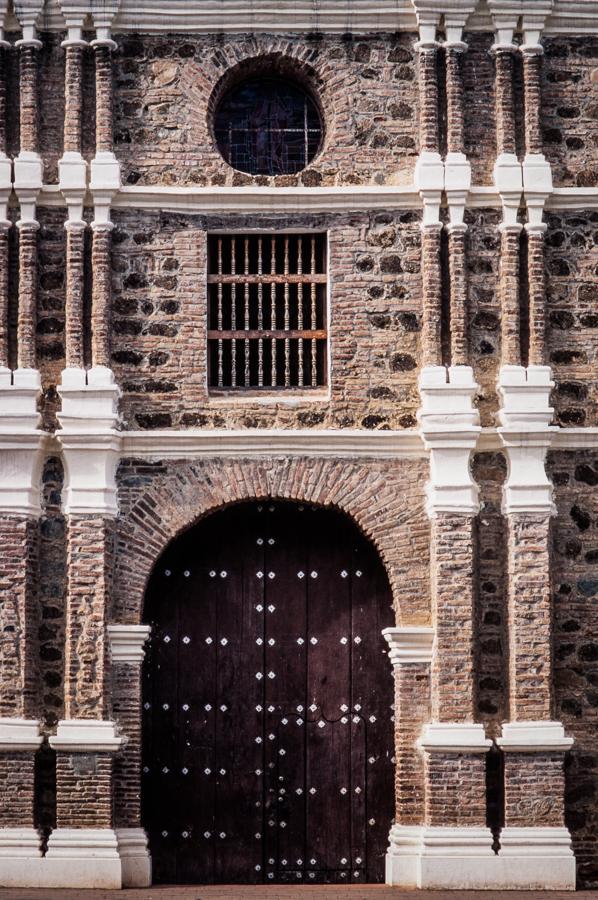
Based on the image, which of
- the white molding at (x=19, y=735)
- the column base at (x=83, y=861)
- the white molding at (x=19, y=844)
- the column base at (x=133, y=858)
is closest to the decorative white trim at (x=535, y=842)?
the column base at (x=133, y=858)

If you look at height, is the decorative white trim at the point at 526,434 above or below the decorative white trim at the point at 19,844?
above

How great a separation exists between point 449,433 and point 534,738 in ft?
8.37

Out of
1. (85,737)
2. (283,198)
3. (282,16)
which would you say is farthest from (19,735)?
(282,16)

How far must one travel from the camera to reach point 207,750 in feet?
47.8

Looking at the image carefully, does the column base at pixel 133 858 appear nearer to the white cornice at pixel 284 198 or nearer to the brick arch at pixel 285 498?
the brick arch at pixel 285 498

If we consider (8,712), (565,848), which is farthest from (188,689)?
(565,848)

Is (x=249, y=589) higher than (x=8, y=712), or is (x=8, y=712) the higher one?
(x=249, y=589)

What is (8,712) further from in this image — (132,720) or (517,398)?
(517,398)

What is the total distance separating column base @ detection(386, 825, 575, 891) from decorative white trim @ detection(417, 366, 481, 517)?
260 cm

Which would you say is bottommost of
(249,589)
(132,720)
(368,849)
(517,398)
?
(368,849)

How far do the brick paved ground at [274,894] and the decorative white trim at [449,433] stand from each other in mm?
3026

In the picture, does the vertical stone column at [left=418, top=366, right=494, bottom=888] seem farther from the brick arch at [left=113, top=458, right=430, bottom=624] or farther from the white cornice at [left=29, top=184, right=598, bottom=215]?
the white cornice at [left=29, top=184, right=598, bottom=215]

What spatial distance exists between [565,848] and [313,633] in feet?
8.79

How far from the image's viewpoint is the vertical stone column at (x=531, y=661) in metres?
14.0
